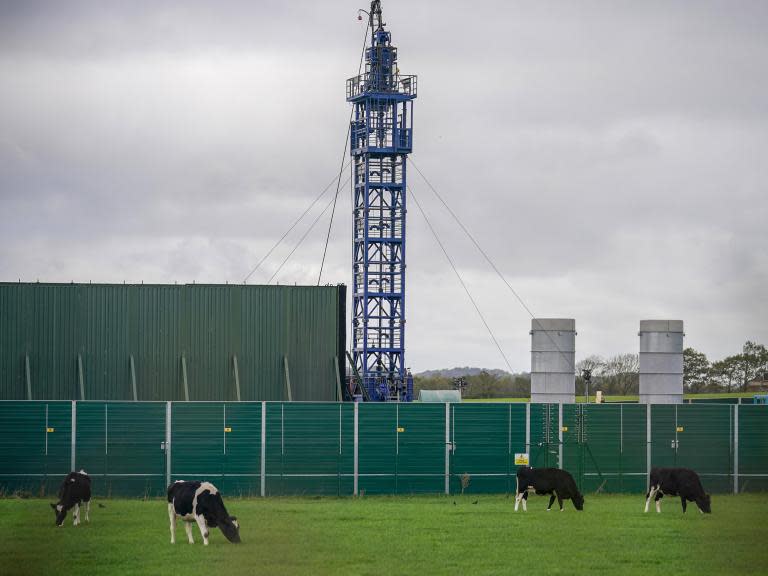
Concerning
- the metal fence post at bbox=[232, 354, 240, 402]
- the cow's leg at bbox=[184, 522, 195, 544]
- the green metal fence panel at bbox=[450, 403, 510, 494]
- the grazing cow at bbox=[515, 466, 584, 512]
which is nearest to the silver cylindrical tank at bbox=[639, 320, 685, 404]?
the green metal fence panel at bbox=[450, 403, 510, 494]

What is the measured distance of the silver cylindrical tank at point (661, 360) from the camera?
57.6 m

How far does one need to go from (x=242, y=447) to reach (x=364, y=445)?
4151 millimetres

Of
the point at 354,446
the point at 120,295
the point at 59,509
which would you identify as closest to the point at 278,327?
the point at 120,295

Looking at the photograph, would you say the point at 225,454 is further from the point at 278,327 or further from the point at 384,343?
the point at 384,343

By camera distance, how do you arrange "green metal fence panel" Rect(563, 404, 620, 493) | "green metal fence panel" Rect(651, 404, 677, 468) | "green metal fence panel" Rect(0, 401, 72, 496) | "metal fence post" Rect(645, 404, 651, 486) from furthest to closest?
"green metal fence panel" Rect(651, 404, 677, 468) → "metal fence post" Rect(645, 404, 651, 486) → "green metal fence panel" Rect(563, 404, 620, 493) → "green metal fence panel" Rect(0, 401, 72, 496)

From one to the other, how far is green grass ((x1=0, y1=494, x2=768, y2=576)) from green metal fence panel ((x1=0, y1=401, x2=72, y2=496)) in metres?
3.87

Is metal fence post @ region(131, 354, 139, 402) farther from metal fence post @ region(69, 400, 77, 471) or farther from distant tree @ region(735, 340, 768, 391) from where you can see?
distant tree @ region(735, 340, 768, 391)

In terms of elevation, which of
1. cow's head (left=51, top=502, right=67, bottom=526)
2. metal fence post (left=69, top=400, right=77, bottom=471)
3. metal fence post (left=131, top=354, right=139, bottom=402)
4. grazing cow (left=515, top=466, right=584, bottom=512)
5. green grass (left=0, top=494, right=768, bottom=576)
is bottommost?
green grass (left=0, top=494, right=768, bottom=576)

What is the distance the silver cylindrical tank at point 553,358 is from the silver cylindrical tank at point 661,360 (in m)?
3.02

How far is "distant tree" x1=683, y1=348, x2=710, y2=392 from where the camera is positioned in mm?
103231

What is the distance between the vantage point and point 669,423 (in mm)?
48875

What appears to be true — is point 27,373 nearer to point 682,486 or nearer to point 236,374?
point 236,374

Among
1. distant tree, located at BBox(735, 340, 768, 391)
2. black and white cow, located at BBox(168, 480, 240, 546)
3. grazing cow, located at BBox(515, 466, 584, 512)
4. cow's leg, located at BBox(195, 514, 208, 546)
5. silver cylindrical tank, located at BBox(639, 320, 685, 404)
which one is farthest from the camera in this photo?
distant tree, located at BBox(735, 340, 768, 391)

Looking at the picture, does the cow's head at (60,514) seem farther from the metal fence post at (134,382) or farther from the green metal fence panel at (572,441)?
the metal fence post at (134,382)
